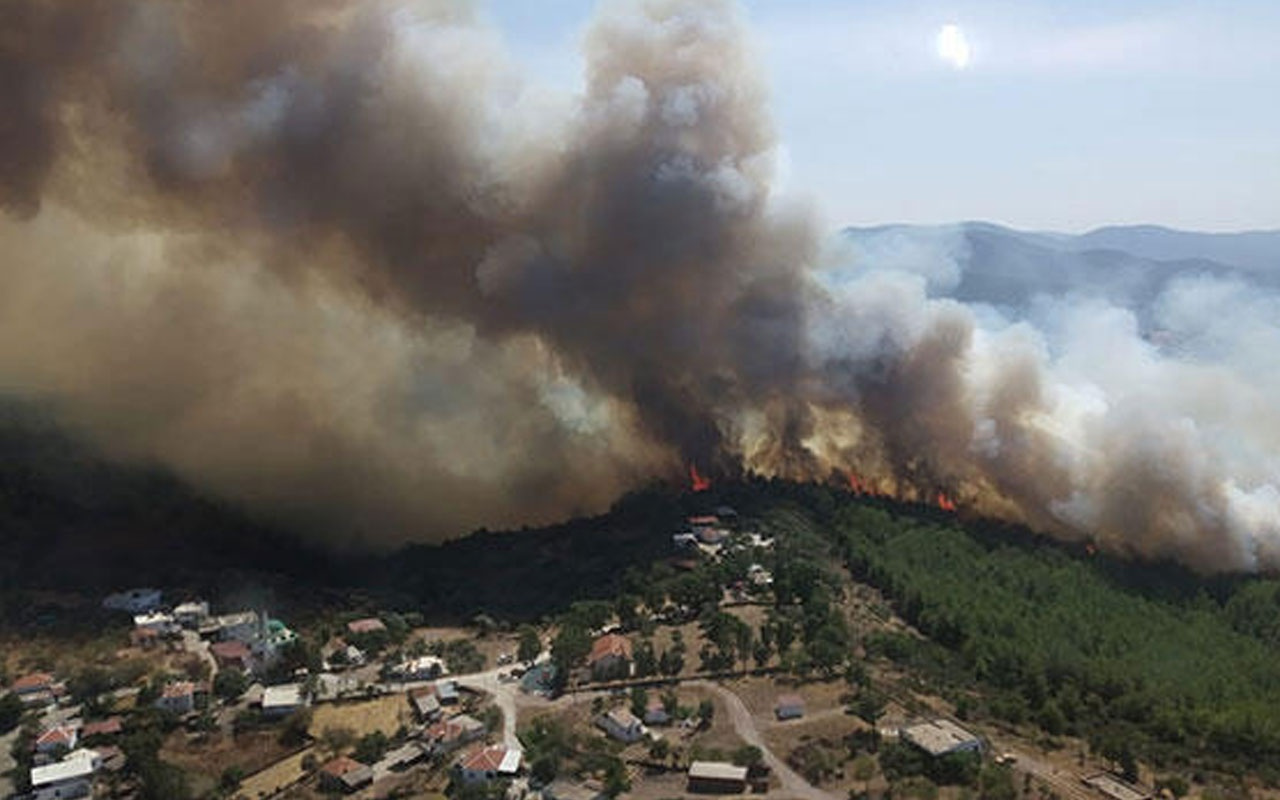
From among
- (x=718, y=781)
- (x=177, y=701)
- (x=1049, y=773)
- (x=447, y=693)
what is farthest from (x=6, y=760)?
(x=1049, y=773)

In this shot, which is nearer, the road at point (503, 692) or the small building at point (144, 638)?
the road at point (503, 692)

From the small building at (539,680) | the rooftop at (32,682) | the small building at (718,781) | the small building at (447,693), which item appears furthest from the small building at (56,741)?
the small building at (718,781)

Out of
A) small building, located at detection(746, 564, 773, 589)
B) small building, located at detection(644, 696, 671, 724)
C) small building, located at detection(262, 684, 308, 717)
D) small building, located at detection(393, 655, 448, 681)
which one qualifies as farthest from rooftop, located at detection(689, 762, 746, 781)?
small building, located at detection(746, 564, 773, 589)

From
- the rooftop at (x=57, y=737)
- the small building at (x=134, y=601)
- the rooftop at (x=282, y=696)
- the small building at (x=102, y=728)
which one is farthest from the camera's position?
the small building at (x=134, y=601)

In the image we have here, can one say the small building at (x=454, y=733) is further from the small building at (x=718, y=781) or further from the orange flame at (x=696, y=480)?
the orange flame at (x=696, y=480)

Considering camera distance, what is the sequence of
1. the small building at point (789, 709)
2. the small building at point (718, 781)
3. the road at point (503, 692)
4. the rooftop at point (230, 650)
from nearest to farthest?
1. the small building at point (718, 781)
2. the road at point (503, 692)
3. the small building at point (789, 709)
4. the rooftop at point (230, 650)

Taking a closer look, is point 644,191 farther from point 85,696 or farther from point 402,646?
point 85,696

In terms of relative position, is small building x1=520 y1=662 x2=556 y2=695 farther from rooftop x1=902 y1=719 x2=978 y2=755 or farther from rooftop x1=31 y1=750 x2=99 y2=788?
rooftop x1=31 y1=750 x2=99 y2=788
